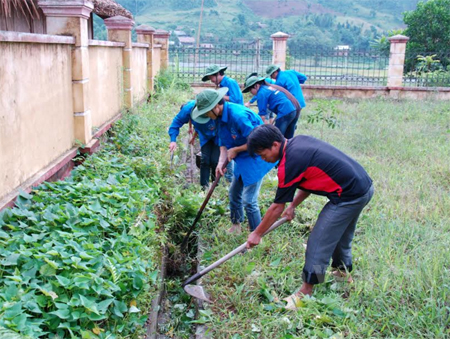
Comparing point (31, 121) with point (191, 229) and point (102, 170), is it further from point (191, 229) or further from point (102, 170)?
point (191, 229)

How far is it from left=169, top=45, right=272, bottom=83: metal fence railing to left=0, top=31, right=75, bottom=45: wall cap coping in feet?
38.1

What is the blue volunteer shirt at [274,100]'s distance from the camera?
7.35m

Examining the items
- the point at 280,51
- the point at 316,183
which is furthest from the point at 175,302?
the point at 280,51

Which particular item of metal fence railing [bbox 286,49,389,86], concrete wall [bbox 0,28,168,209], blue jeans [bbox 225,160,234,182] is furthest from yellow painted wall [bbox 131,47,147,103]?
metal fence railing [bbox 286,49,389,86]

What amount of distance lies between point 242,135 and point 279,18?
5230 cm

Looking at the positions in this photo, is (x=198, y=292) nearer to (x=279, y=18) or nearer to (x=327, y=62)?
(x=327, y=62)

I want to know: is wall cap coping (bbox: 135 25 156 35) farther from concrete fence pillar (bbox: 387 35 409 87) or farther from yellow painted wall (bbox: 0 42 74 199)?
concrete fence pillar (bbox: 387 35 409 87)

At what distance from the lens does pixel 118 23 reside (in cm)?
829

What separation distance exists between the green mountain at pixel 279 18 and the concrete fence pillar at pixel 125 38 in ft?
90.5

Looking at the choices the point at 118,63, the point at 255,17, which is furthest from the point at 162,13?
the point at 118,63

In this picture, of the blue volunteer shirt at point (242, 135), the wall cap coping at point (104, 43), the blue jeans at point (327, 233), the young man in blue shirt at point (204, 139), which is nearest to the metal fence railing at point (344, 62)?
the wall cap coping at point (104, 43)

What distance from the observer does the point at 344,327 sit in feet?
11.0

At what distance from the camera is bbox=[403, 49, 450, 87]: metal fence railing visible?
16.3 m

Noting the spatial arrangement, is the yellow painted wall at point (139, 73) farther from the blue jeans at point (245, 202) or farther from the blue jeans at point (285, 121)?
the blue jeans at point (245, 202)
